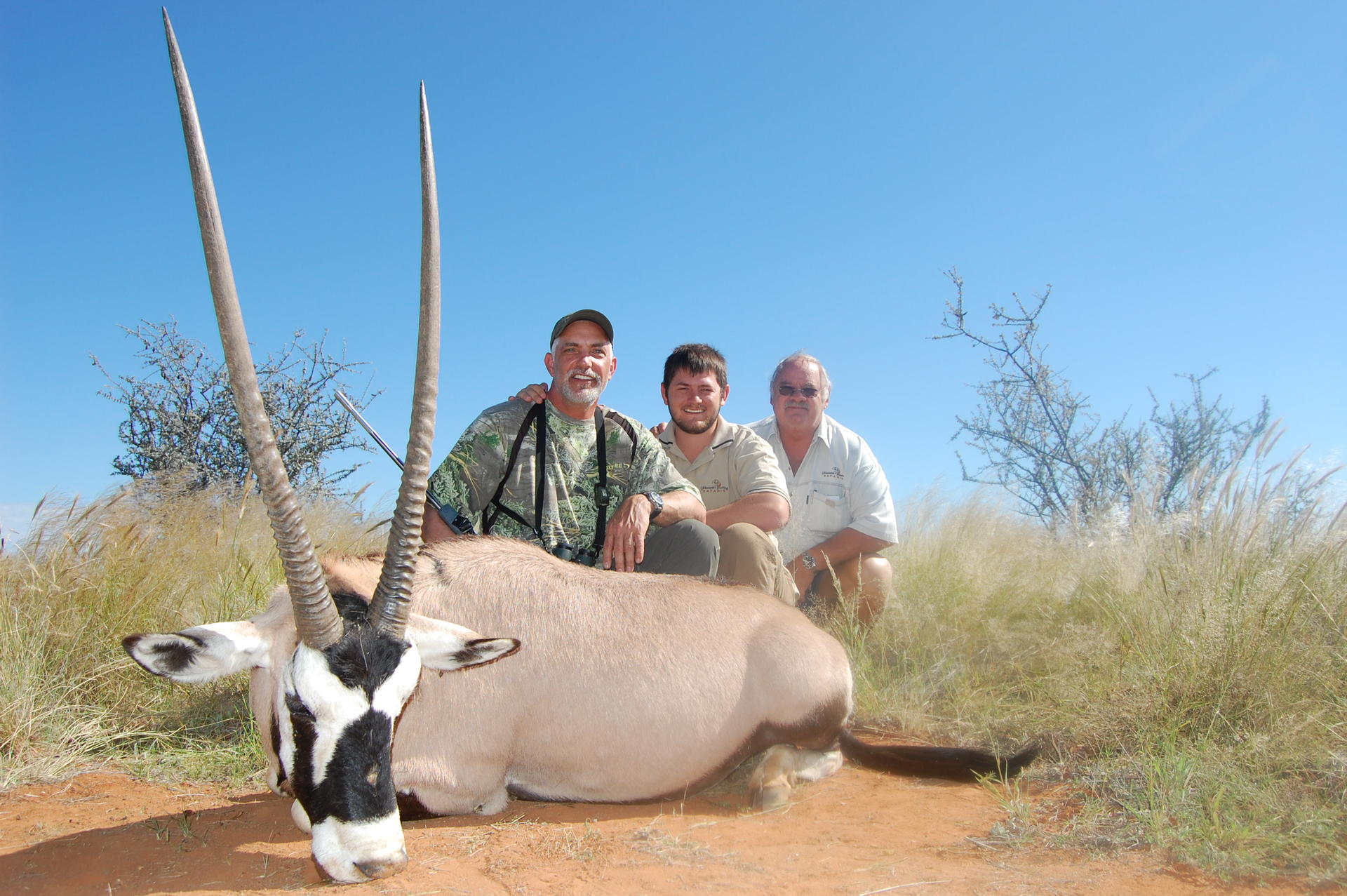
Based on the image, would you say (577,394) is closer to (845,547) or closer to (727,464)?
(727,464)

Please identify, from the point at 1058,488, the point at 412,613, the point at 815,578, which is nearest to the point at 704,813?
the point at 412,613

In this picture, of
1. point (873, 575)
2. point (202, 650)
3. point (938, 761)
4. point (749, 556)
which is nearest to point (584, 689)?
point (202, 650)

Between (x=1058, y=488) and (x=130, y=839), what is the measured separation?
10.2 meters

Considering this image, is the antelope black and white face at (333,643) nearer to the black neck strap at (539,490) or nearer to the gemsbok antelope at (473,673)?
the gemsbok antelope at (473,673)

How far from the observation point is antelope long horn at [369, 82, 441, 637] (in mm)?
2949

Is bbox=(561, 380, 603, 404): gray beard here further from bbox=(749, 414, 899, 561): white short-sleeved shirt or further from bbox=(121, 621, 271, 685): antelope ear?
bbox=(121, 621, 271, 685): antelope ear

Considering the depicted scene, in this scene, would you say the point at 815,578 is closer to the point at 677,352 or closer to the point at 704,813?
the point at 677,352

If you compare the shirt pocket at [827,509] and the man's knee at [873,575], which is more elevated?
the shirt pocket at [827,509]

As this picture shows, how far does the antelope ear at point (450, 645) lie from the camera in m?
3.06

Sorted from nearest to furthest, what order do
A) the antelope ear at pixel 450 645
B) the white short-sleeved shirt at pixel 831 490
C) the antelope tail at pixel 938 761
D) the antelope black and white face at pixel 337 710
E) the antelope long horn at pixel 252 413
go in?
the antelope long horn at pixel 252 413 < the antelope black and white face at pixel 337 710 < the antelope ear at pixel 450 645 < the antelope tail at pixel 938 761 < the white short-sleeved shirt at pixel 831 490

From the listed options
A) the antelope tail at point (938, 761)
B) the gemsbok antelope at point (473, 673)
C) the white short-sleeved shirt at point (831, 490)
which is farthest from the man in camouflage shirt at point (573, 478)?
the white short-sleeved shirt at point (831, 490)

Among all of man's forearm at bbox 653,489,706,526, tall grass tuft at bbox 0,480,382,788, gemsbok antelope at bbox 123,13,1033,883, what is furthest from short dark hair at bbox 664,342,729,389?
tall grass tuft at bbox 0,480,382,788

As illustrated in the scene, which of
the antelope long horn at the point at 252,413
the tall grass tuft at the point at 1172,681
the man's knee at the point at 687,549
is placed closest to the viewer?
the antelope long horn at the point at 252,413

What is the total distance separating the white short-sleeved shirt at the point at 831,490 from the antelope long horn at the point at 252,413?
475 centimetres
